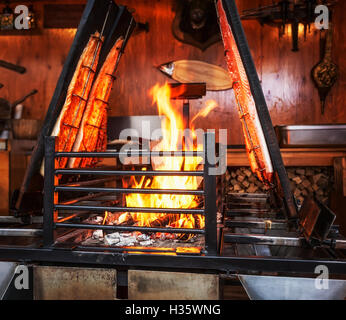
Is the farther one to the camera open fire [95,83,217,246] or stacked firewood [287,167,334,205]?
stacked firewood [287,167,334,205]

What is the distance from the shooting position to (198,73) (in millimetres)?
5129

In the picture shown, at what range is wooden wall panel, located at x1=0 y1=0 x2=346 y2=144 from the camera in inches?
194

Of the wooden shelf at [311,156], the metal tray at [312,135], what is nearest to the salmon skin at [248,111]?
the metal tray at [312,135]

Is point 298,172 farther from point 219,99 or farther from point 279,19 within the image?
point 279,19

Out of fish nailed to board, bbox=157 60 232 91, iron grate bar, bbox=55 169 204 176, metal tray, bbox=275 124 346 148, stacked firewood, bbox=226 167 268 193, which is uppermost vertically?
fish nailed to board, bbox=157 60 232 91

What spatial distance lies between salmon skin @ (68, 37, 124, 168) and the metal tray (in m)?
2.25

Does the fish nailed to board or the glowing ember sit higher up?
the fish nailed to board

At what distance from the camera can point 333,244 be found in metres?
1.54

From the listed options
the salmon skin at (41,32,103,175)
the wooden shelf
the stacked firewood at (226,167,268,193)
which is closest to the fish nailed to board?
the stacked firewood at (226,167,268,193)

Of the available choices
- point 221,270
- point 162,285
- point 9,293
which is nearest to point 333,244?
point 221,270

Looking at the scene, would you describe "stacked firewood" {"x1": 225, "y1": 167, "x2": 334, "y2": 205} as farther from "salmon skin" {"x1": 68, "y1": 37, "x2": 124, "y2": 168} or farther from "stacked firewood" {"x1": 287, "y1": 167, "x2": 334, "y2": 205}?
"salmon skin" {"x1": 68, "y1": 37, "x2": 124, "y2": 168}
